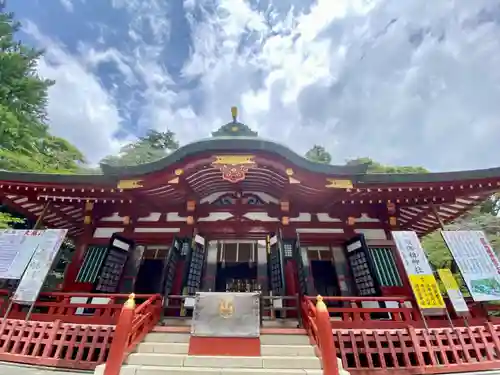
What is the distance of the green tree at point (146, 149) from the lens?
24.0 meters

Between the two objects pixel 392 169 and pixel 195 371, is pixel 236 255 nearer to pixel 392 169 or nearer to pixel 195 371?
pixel 195 371

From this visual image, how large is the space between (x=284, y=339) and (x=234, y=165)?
3559mm

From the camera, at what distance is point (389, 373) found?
4.63 metres

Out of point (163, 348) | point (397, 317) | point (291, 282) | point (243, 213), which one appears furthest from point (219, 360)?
point (243, 213)

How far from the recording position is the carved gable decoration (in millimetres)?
6254

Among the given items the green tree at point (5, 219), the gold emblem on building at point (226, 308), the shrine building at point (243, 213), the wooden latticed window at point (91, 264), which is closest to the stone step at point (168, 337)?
the gold emblem on building at point (226, 308)

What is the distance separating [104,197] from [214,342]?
4.50m

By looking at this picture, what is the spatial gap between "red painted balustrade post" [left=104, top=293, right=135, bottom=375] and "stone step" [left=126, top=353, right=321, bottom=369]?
0.38 metres

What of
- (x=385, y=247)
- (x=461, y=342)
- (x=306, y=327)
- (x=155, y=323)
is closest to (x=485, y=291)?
(x=461, y=342)

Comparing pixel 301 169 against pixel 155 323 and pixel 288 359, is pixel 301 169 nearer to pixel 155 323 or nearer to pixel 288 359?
pixel 288 359

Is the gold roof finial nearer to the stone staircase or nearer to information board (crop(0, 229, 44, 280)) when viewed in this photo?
information board (crop(0, 229, 44, 280))

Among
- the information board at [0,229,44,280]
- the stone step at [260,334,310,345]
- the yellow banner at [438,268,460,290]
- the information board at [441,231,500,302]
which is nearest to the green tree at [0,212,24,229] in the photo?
the information board at [0,229,44,280]

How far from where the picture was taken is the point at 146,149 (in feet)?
85.6

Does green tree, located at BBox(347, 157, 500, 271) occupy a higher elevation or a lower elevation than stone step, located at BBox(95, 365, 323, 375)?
higher
